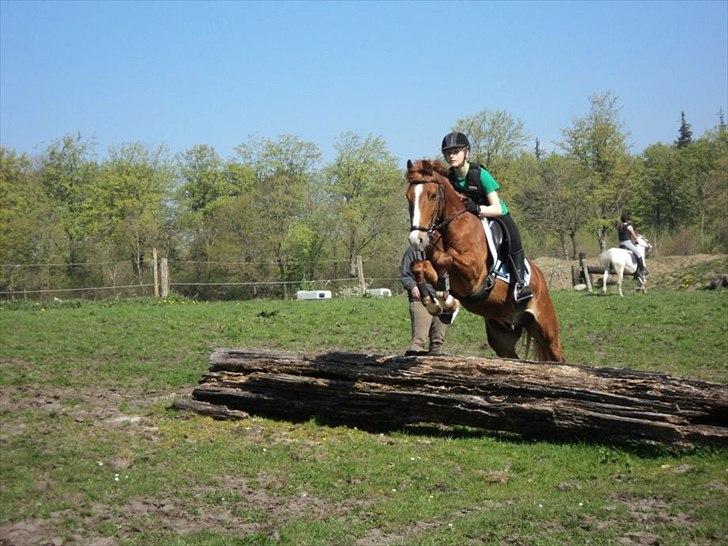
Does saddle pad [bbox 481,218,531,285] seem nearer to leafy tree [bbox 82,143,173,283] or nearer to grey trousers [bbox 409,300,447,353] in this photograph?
grey trousers [bbox 409,300,447,353]

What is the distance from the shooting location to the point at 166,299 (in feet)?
95.6

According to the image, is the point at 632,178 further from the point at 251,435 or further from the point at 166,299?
the point at 251,435

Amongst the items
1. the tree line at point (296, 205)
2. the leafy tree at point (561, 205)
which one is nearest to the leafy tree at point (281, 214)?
the tree line at point (296, 205)

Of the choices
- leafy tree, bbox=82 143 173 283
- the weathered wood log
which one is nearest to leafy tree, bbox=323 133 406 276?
leafy tree, bbox=82 143 173 283

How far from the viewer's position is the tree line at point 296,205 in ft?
133

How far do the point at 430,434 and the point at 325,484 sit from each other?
2272mm

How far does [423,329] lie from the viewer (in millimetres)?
11211

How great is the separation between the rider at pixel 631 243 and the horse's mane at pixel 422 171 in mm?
20156

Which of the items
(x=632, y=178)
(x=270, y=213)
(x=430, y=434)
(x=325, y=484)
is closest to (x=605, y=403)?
(x=430, y=434)

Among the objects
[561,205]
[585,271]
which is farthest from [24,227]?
[561,205]

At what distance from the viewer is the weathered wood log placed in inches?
311

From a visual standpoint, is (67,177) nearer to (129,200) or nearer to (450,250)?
(129,200)

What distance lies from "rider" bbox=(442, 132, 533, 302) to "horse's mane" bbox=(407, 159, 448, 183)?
55cm

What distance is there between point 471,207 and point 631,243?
2006cm
